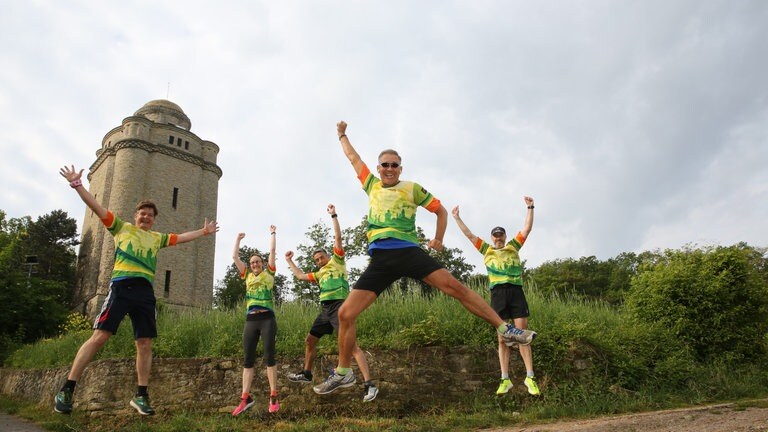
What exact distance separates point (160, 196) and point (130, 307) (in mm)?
31167

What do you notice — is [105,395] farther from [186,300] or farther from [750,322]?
[186,300]

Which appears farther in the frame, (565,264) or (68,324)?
(565,264)

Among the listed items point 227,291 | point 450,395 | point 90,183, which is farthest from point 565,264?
point 450,395

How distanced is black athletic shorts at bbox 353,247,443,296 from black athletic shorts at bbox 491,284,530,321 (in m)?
2.99

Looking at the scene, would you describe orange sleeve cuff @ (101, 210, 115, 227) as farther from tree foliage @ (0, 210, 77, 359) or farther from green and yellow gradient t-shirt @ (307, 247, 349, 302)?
tree foliage @ (0, 210, 77, 359)

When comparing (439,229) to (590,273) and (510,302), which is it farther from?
(590,273)

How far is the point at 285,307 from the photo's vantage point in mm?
12094

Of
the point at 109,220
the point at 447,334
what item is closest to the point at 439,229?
the point at 109,220

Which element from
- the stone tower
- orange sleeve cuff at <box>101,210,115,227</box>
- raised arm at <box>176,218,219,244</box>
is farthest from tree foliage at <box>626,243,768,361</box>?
the stone tower

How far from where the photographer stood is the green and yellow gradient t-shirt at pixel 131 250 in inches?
222

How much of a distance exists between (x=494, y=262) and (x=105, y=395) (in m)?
7.57

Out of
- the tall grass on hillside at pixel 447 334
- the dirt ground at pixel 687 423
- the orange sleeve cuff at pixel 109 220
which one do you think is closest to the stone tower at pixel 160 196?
the tall grass on hillside at pixel 447 334

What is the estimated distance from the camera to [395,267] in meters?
4.61

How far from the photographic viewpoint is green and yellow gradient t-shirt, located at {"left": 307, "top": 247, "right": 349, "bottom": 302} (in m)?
7.91
